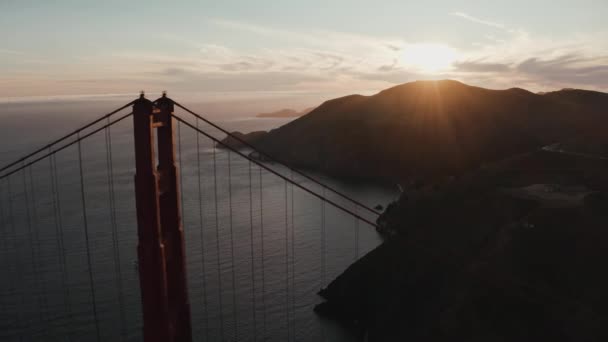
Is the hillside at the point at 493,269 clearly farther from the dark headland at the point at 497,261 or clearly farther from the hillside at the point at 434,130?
the hillside at the point at 434,130

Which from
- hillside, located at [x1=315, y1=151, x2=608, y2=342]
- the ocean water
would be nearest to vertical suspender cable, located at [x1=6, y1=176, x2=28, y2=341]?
the ocean water

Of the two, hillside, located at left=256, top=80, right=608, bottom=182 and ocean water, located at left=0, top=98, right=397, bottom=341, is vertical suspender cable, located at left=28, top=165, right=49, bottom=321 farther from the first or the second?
hillside, located at left=256, top=80, right=608, bottom=182

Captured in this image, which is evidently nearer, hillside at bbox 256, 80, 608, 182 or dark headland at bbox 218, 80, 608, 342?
dark headland at bbox 218, 80, 608, 342

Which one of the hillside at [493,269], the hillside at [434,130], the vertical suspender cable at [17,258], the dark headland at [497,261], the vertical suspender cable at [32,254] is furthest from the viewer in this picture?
the hillside at [434,130]

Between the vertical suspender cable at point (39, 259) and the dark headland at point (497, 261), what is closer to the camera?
the dark headland at point (497, 261)

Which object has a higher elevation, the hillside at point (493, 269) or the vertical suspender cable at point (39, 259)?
the hillside at point (493, 269)

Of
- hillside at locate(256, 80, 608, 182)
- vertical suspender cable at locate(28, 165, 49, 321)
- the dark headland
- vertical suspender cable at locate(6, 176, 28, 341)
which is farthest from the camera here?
hillside at locate(256, 80, 608, 182)

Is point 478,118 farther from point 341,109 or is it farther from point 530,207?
point 530,207

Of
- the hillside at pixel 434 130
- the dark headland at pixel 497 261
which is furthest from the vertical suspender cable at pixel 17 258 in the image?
the hillside at pixel 434 130

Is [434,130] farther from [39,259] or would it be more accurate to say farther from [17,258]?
[17,258]
